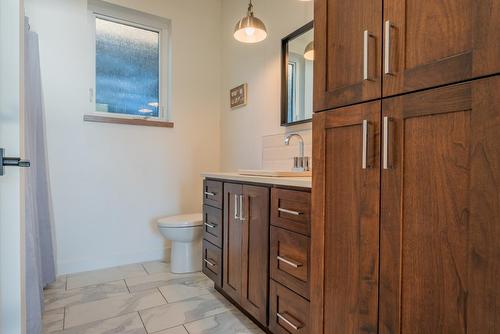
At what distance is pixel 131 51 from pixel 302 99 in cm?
172

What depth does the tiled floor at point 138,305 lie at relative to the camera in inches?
63.4

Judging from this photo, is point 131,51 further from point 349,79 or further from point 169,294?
point 349,79

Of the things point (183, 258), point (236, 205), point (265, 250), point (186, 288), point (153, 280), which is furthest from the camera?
point (183, 258)

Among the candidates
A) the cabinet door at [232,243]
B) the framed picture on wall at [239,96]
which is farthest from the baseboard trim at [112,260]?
the framed picture on wall at [239,96]

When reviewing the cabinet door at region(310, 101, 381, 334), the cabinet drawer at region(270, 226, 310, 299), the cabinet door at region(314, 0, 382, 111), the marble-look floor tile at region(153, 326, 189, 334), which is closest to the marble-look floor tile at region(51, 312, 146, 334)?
the marble-look floor tile at region(153, 326, 189, 334)

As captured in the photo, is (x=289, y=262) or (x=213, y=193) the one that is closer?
(x=289, y=262)

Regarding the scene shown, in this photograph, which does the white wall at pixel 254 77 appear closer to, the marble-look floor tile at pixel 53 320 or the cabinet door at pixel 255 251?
the cabinet door at pixel 255 251

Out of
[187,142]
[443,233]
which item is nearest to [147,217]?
[187,142]

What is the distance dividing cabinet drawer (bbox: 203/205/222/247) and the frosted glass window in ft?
4.18

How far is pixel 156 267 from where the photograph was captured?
8.33 ft

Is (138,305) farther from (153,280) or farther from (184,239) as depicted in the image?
(184,239)

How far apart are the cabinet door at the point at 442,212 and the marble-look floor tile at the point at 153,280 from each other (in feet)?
5.87

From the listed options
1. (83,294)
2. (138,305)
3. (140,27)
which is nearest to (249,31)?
(140,27)

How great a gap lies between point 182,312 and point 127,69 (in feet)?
6.90
